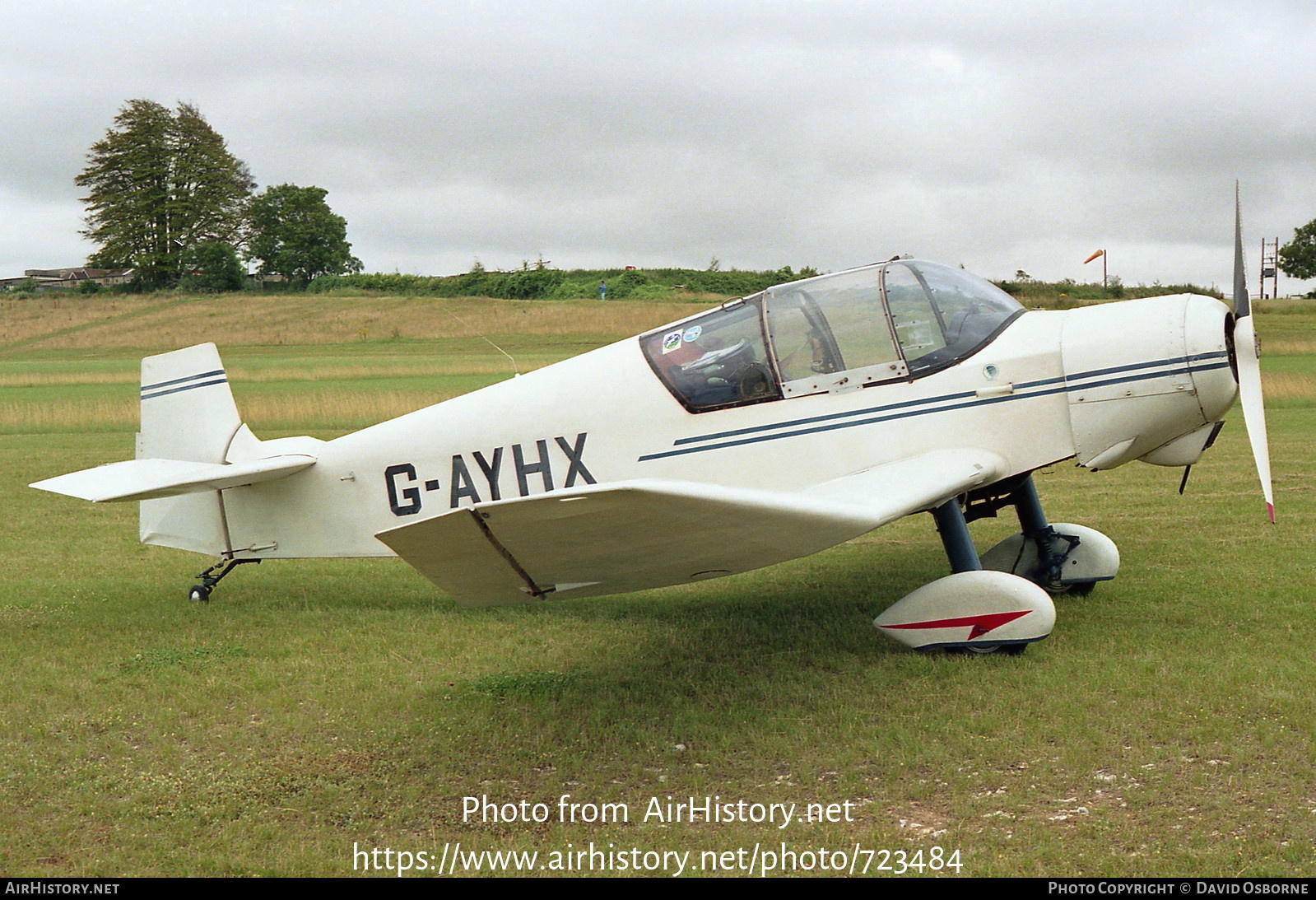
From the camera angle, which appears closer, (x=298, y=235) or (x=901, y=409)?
(x=901, y=409)

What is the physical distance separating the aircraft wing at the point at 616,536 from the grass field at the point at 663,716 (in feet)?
2.84

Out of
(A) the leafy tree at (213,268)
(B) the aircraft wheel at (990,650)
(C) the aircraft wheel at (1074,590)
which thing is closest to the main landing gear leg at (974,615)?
(B) the aircraft wheel at (990,650)

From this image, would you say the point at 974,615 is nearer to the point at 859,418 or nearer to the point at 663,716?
the point at 859,418

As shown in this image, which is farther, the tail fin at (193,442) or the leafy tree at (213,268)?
the leafy tree at (213,268)

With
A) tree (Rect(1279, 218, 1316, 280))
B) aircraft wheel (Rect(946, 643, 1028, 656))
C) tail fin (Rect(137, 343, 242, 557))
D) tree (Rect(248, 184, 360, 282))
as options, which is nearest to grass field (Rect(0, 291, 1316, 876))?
aircraft wheel (Rect(946, 643, 1028, 656))

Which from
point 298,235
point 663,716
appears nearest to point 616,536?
point 663,716

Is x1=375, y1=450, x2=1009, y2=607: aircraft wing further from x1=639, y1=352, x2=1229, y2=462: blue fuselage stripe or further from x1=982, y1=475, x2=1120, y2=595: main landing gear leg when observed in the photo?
x1=982, y1=475, x2=1120, y2=595: main landing gear leg

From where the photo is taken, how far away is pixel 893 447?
650cm

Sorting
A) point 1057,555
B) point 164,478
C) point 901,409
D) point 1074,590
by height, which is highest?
point 901,409

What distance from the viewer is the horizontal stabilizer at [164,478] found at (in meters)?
6.95

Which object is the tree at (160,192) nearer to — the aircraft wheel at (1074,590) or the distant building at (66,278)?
the distant building at (66,278)

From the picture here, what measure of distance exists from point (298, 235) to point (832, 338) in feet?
250

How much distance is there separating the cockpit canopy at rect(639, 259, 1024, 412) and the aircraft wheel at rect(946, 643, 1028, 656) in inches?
65.5

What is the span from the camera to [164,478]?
7113 millimetres
